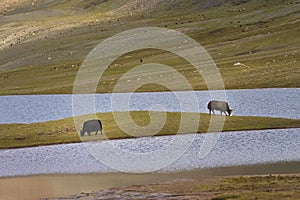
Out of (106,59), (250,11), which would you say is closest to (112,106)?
(106,59)

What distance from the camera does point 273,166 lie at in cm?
3947

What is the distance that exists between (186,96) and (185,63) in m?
37.3

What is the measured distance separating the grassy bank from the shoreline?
14.0 metres

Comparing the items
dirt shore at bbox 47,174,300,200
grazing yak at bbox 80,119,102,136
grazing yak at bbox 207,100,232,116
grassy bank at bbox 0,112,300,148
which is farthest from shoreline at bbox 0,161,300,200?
grazing yak at bbox 207,100,232,116

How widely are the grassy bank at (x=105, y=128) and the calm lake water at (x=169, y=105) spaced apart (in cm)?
360

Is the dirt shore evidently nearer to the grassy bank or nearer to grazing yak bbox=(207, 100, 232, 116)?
the grassy bank

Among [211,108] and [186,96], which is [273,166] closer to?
[211,108]

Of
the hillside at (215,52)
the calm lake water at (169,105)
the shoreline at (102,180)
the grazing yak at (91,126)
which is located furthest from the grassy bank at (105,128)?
the hillside at (215,52)

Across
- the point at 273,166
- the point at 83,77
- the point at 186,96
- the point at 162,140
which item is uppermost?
the point at 83,77

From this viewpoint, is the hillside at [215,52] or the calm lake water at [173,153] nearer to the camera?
the calm lake water at [173,153]

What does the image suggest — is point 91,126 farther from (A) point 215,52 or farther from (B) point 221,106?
(A) point 215,52

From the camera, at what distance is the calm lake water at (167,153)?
42062 mm

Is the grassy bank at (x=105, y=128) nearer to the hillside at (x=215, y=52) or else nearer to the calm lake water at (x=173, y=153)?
the calm lake water at (x=173, y=153)

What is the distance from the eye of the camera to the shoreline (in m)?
37.3
